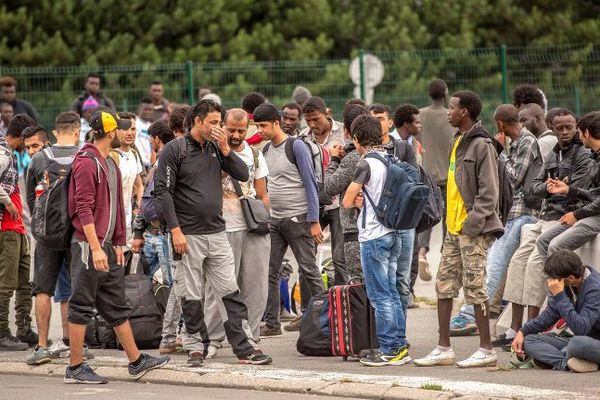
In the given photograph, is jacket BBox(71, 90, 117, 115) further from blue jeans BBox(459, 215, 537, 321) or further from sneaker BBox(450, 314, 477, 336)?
blue jeans BBox(459, 215, 537, 321)

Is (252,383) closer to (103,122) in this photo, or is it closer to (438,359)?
(438,359)

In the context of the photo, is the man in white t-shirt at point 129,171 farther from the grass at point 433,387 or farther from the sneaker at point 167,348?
the grass at point 433,387

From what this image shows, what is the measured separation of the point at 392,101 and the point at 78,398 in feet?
50.4

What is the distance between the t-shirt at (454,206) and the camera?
1160 cm

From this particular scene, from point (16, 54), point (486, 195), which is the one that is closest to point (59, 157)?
point (486, 195)

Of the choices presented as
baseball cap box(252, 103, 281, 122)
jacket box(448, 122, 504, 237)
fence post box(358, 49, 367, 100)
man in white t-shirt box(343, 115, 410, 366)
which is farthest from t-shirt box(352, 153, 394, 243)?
fence post box(358, 49, 367, 100)

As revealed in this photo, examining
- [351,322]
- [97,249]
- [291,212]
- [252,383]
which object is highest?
[291,212]

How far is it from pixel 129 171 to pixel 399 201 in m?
3.52

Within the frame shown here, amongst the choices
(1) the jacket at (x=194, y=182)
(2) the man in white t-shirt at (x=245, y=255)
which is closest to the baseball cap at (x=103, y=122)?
(1) the jacket at (x=194, y=182)

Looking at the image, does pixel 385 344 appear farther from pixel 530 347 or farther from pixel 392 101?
pixel 392 101

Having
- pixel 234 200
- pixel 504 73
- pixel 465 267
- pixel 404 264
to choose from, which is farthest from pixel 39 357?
pixel 504 73

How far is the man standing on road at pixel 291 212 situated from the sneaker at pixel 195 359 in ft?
6.43

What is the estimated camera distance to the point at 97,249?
11109 millimetres

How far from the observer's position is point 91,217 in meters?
11.2
